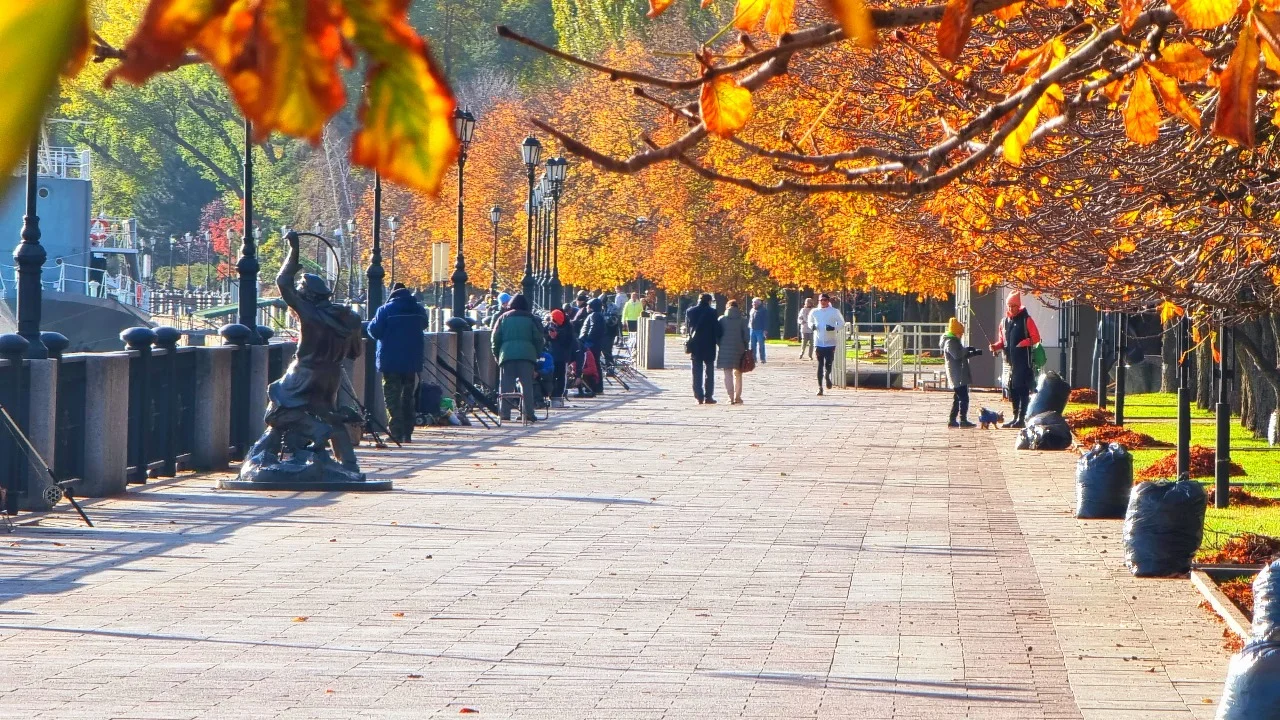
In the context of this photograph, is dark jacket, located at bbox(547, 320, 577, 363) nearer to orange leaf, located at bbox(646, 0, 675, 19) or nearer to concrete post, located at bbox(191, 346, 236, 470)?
concrete post, located at bbox(191, 346, 236, 470)

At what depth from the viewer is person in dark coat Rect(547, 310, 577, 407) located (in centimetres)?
2870

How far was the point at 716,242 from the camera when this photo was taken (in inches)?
2210

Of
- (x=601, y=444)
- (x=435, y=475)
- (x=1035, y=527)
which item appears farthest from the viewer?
(x=601, y=444)

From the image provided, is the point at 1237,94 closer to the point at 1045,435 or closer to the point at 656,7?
the point at 656,7

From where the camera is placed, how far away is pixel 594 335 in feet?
108

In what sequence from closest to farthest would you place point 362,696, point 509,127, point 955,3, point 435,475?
point 955,3
point 362,696
point 435,475
point 509,127

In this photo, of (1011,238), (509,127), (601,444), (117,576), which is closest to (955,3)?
(117,576)

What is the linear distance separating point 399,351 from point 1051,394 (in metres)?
8.41

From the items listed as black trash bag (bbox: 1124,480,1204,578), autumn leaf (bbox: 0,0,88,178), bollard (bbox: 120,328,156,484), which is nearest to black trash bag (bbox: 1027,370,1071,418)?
black trash bag (bbox: 1124,480,1204,578)

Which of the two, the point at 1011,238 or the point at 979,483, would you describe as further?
the point at 979,483

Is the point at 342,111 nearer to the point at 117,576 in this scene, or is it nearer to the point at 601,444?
the point at 117,576

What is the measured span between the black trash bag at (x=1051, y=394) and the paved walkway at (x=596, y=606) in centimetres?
521

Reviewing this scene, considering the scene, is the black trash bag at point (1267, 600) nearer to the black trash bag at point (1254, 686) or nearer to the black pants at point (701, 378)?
the black trash bag at point (1254, 686)

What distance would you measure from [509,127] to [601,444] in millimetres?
47608
